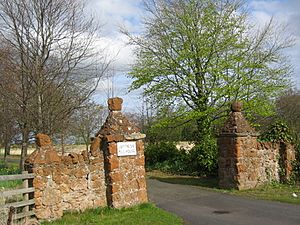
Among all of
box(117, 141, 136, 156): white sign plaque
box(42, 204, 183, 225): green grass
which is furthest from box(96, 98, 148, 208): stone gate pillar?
box(42, 204, 183, 225): green grass

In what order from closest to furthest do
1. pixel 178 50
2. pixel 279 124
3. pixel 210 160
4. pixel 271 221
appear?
1. pixel 271 221
2. pixel 279 124
3. pixel 210 160
4. pixel 178 50

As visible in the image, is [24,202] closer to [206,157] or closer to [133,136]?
[133,136]

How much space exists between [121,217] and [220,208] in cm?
336

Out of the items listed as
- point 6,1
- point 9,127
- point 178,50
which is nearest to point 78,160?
point 6,1

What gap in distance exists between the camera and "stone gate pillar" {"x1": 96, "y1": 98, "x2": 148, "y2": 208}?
11117mm

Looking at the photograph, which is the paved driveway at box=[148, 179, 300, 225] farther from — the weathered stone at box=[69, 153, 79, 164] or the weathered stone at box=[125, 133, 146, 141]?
Answer: the weathered stone at box=[69, 153, 79, 164]

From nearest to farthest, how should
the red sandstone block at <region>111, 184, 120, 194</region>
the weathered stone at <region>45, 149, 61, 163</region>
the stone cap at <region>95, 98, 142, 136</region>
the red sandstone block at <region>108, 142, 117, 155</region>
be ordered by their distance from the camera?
1. the weathered stone at <region>45, 149, 61, 163</region>
2. the red sandstone block at <region>111, 184, 120, 194</region>
3. the red sandstone block at <region>108, 142, 117, 155</region>
4. the stone cap at <region>95, 98, 142, 136</region>

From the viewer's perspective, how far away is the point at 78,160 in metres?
10.7

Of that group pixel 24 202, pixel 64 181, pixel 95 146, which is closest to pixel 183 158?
pixel 95 146

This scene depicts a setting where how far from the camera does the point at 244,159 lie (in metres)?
15.4

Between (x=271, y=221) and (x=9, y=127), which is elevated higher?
(x=9, y=127)

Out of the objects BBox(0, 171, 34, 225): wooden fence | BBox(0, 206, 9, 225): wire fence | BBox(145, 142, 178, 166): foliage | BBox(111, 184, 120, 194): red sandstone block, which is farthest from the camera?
BBox(145, 142, 178, 166): foliage

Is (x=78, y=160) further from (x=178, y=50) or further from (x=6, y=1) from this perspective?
(x=178, y=50)

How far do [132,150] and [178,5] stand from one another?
16.2m
